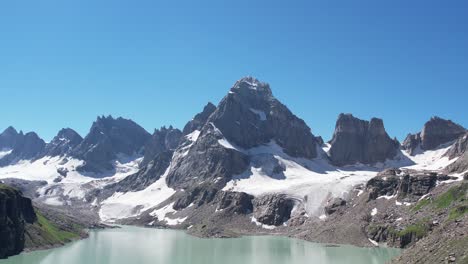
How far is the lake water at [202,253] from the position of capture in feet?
364

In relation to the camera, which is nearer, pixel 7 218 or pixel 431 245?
pixel 431 245

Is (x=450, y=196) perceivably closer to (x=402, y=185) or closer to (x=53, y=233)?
(x=402, y=185)

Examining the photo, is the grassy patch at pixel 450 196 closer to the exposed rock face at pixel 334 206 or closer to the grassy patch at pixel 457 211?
the grassy patch at pixel 457 211

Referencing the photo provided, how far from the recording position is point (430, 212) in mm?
138250

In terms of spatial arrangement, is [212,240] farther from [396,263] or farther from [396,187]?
[396,263]

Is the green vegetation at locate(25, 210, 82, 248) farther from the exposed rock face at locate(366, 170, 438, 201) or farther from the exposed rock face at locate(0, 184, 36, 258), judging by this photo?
the exposed rock face at locate(366, 170, 438, 201)

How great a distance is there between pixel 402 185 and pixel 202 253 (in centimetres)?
7775

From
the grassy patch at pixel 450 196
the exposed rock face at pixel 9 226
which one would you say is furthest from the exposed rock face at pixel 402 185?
the exposed rock face at pixel 9 226

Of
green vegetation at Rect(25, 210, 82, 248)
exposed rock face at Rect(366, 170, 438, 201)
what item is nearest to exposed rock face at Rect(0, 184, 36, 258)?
green vegetation at Rect(25, 210, 82, 248)

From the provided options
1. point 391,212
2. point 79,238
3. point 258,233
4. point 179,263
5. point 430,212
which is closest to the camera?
point 179,263

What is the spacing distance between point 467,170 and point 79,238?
5352 inches

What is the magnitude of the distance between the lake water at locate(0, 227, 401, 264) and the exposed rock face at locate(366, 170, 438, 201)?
3561 centimetres

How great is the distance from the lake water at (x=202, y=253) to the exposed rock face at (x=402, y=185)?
35614mm

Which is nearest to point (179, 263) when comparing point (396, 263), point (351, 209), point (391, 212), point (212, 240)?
point (396, 263)
